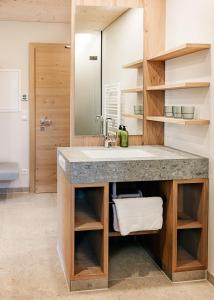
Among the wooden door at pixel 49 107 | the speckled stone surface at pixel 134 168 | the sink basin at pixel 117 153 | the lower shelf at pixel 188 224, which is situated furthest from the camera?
the wooden door at pixel 49 107

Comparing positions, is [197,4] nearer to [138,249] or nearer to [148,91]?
[148,91]

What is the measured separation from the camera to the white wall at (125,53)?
3.80m

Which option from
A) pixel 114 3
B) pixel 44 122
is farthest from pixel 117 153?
pixel 44 122

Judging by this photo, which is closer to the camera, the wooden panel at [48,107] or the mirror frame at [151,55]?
the mirror frame at [151,55]

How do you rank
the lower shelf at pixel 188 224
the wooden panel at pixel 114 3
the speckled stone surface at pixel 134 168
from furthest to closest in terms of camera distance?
the wooden panel at pixel 114 3, the lower shelf at pixel 188 224, the speckled stone surface at pixel 134 168

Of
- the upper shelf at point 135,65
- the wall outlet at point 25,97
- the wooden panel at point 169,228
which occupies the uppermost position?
the upper shelf at point 135,65

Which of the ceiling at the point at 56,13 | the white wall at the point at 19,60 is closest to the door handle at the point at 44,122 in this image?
the white wall at the point at 19,60

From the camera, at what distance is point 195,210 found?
3.12 meters

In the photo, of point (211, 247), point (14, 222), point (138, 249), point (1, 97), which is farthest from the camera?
point (1, 97)

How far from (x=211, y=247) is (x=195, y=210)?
30 centimetres

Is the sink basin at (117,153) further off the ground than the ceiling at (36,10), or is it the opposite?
the ceiling at (36,10)

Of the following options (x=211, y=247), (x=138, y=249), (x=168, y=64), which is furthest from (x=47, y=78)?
(x=211, y=247)

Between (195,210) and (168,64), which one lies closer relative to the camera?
(195,210)

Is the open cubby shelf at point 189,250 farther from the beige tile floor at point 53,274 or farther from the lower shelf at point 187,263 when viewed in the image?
the beige tile floor at point 53,274
